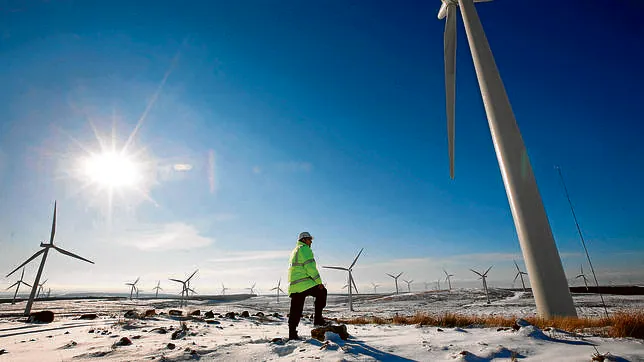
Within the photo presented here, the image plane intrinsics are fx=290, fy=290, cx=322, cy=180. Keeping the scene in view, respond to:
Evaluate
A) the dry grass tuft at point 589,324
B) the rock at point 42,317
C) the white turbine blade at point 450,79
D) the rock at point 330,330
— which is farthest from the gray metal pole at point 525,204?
the rock at point 42,317

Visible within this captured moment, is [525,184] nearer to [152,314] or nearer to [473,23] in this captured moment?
[473,23]

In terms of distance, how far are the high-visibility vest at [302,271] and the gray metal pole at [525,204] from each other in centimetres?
476

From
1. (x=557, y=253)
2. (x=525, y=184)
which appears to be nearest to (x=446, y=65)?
(x=525, y=184)

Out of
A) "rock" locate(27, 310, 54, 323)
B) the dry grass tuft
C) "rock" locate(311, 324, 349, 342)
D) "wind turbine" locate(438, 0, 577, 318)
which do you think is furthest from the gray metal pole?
"rock" locate(27, 310, 54, 323)

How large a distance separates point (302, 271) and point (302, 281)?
191 millimetres

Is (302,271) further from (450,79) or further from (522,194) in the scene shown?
(450,79)

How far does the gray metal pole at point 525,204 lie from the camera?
20.1ft

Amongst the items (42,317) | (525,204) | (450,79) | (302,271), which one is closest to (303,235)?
(302,271)

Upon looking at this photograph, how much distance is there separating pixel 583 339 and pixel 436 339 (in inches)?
71.4

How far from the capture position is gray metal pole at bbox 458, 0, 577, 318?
241 inches

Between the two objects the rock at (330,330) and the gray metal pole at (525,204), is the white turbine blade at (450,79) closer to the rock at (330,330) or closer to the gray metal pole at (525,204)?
the gray metal pole at (525,204)

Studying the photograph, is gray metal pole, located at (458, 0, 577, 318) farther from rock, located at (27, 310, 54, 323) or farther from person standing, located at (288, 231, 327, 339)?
rock, located at (27, 310, 54, 323)

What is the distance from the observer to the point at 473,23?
976 cm

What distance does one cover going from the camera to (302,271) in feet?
18.9
